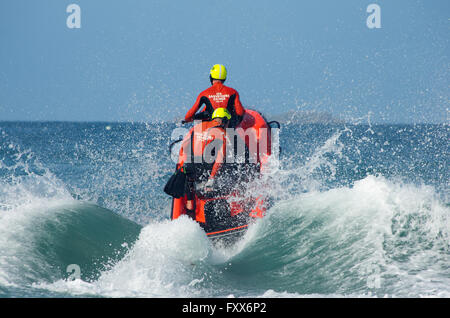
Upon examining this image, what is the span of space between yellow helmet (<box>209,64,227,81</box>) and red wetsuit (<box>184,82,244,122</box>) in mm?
96

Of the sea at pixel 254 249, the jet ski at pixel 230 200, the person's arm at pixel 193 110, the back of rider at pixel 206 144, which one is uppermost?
the person's arm at pixel 193 110

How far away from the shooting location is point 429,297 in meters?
3.25

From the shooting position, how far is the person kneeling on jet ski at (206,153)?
5.37 m

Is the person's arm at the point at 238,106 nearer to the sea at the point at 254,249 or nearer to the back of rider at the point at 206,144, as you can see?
the back of rider at the point at 206,144

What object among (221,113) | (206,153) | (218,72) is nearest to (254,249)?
(206,153)

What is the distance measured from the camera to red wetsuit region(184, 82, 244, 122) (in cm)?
578

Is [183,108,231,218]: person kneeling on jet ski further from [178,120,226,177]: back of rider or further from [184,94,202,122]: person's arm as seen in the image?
[184,94,202,122]: person's arm

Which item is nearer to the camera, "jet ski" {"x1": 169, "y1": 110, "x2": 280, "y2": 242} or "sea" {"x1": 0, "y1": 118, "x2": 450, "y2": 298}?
"sea" {"x1": 0, "y1": 118, "x2": 450, "y2": 298}

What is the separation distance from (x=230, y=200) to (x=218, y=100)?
4.15 feet

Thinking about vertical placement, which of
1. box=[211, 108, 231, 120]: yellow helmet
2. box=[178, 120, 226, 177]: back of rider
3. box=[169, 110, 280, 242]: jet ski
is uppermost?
box=[211, 108, 231, 120]: yellow helmet

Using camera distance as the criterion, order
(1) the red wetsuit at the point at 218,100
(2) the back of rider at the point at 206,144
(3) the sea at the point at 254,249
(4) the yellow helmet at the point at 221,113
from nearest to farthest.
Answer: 1. (3) the sea at the point at 254,249
2. (2) the back of rider at the point at 206,144
3. (4) the yellow helmet at the point at 221,113
4. (1) the red wetsuit at the point at 218,100

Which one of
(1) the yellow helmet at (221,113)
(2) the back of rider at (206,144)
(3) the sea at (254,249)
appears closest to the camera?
(3) the sea at (254,249)

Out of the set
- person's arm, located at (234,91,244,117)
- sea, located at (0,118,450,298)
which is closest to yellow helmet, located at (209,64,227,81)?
person's arm, located at (234,91,244,117)

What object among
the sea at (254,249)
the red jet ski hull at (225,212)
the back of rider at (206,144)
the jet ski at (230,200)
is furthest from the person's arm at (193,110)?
the sea at (254,249)
